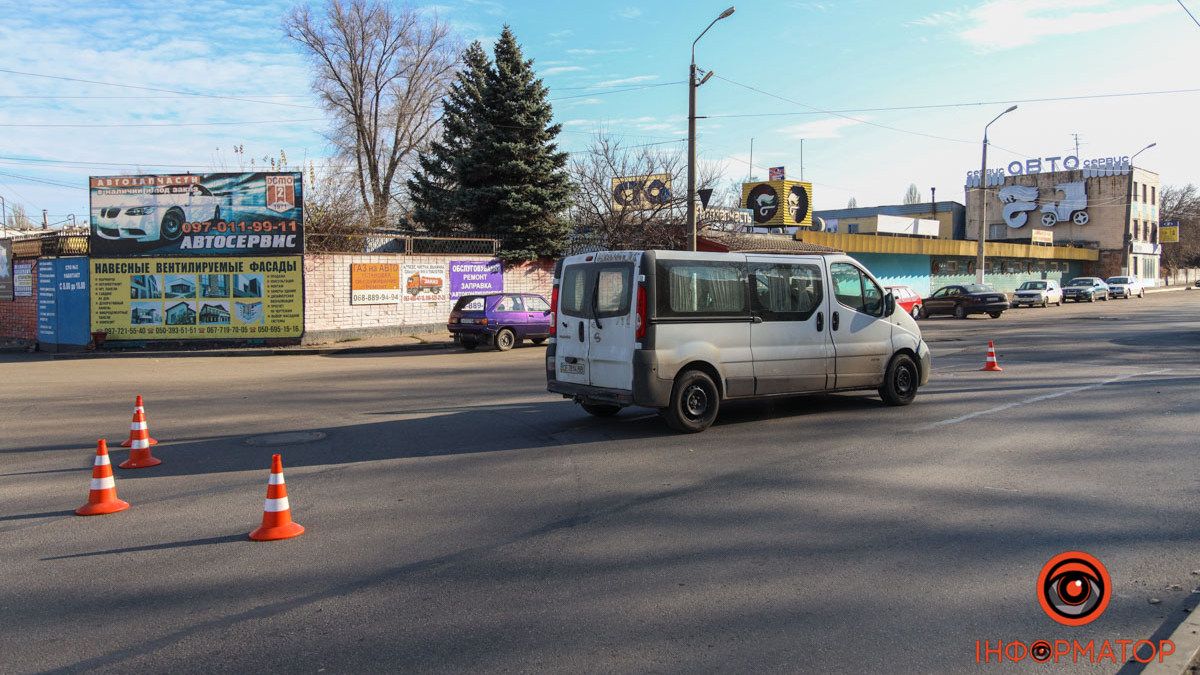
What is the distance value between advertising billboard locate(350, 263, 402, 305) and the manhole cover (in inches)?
648

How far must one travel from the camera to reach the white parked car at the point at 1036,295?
45281 millimetres

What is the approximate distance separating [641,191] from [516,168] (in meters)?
6.12

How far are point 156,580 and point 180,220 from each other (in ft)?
73.5

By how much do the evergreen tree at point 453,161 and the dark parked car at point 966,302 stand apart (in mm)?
20342

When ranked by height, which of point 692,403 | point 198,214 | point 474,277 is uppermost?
point 198,214

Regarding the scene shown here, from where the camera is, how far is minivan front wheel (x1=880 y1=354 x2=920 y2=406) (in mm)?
11164

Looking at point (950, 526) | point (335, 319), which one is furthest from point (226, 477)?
point (335, 319)

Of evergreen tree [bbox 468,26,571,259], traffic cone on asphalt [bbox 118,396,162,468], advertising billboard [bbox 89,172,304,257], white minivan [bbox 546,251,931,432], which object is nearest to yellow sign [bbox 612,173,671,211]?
evergreen tree [bbox 468,26,571,259]

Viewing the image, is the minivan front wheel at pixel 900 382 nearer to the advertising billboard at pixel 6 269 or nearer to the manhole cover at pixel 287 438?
the manhole cover at pixel 287 438

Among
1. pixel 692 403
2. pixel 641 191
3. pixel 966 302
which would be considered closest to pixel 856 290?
pixel 692 403

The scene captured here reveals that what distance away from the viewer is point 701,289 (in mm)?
9625

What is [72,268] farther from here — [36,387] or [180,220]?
[36,387]

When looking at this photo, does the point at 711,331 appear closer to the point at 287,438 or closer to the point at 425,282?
the point at 287,438

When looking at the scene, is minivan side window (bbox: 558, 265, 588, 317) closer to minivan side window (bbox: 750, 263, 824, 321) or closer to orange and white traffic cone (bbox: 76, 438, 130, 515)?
minivan side window (bbox: 750, 263, 824, 321)
